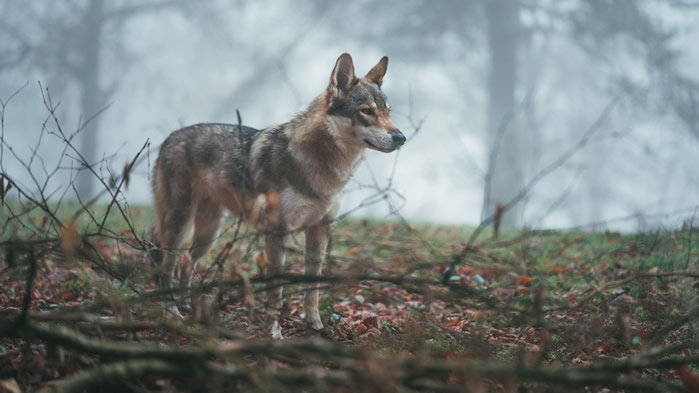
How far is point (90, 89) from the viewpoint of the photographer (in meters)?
20.8

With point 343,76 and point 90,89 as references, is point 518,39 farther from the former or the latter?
point 90,89

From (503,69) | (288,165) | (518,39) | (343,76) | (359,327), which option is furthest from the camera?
(518,39)

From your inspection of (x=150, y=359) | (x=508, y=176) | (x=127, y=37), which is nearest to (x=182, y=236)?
(x=150, y=359)

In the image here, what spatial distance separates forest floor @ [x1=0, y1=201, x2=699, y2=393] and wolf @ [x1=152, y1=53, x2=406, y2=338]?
55cm

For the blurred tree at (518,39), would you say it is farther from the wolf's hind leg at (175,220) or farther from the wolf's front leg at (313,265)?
the wolf's hind leg at (175,220)

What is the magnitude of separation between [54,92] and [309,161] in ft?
69.2

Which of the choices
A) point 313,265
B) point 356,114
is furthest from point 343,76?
point 313,265

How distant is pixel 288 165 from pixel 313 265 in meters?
0.95

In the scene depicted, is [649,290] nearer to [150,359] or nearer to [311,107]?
[311,107]

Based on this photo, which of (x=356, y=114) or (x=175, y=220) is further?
(x=175, y=220)

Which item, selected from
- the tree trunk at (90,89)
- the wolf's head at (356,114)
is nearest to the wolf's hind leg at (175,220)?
the wolf's head at (356,114)

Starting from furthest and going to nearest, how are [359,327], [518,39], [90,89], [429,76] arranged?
[90,89]
[429,76]
[518,39]
[359,327]

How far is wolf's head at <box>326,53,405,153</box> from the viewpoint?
4164 mm

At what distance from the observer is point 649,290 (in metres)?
4.25
